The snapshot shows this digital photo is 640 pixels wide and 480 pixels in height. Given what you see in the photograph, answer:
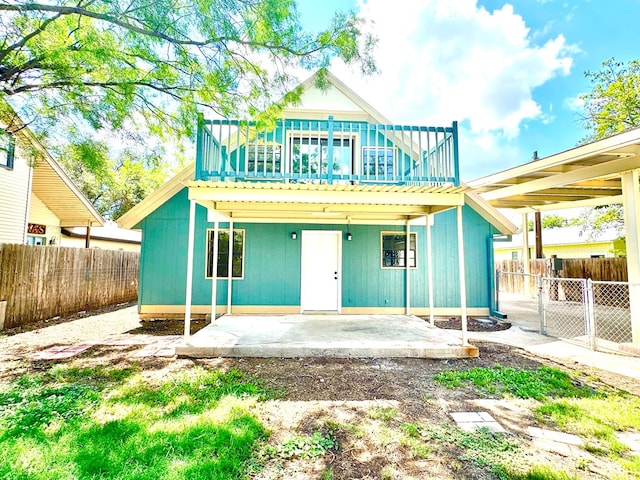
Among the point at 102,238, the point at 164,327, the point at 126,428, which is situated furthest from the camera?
the point at 102,238

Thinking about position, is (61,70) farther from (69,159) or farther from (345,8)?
(345,8)

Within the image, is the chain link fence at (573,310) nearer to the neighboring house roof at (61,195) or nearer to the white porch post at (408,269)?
the white porch post at (408,269)

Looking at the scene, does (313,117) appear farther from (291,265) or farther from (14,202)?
(14,202)

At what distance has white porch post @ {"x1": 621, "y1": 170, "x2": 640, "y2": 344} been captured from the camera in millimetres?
5473

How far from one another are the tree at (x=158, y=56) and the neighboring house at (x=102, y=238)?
9.18 meters

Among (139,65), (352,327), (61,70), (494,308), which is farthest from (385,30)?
(494,308)

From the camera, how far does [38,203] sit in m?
11.5

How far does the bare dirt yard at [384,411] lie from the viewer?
2.47 meters

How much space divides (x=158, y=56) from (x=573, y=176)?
858 cm

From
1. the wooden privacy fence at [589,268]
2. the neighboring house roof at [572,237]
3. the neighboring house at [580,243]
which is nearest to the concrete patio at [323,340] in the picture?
the wooden privacy fence at [589,268]

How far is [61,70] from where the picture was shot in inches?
185

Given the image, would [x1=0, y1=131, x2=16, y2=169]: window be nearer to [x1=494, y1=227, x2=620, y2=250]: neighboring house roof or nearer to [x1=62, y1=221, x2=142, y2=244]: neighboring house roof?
[x1=62, y1=221, x2=142, y2=244]: neighboring house roof

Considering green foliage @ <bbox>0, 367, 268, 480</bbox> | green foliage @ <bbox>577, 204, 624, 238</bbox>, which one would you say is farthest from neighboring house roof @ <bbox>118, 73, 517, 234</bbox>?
green foliage @ <bbox>577, 204, 624, 238</bbox>

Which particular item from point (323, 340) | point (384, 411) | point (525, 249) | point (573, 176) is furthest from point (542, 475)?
point (525, 249)
